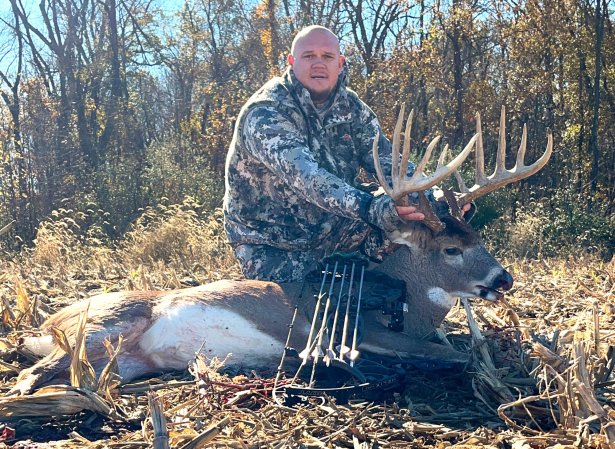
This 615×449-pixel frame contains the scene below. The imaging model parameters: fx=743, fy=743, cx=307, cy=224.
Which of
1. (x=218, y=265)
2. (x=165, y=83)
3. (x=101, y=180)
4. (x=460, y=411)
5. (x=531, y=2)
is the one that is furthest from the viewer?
(x=165, y=83)

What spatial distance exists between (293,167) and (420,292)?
102 centimetres

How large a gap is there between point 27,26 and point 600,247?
16.4 metres

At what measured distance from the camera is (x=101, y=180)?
14.3 metres

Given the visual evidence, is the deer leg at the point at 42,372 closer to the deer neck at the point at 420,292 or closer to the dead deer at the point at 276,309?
the dead deer at the point at 276,309

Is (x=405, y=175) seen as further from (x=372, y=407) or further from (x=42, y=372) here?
(x=42, y=372)

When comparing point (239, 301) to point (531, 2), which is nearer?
point (239, 301)

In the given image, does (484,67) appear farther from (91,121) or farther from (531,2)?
(91,121)

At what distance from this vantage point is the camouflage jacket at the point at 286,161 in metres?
4.37

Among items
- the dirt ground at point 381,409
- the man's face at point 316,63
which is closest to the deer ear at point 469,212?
the dirt ground at point 381,409

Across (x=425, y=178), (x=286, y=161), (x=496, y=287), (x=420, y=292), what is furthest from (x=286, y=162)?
(x=496, y=287)

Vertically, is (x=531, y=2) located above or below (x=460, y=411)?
above

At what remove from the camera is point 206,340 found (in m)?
3.88

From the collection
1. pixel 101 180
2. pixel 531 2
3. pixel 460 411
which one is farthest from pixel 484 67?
pixel 460 411

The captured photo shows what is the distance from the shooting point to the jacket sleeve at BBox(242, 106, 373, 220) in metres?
4.03
